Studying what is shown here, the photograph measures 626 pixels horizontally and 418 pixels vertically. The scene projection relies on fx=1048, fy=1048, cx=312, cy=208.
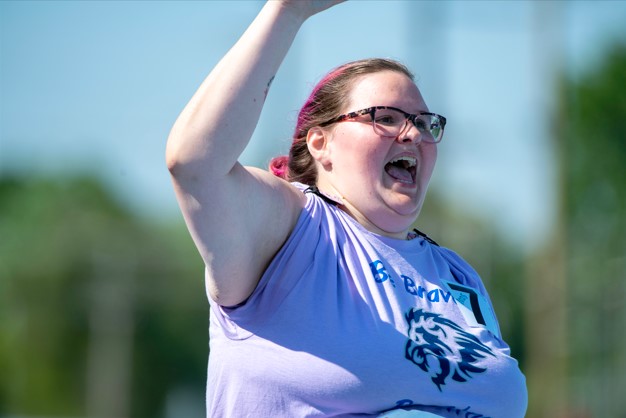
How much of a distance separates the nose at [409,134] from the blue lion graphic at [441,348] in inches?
20.0

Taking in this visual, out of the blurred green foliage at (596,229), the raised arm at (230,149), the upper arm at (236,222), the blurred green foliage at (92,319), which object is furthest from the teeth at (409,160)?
the blurred green foliage at (92,319)

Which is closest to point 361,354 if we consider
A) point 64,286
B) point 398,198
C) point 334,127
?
point 398,198

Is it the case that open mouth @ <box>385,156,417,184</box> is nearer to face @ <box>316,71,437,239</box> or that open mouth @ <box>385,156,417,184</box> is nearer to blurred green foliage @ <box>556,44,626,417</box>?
face @ <box>316,71,437,239</box>

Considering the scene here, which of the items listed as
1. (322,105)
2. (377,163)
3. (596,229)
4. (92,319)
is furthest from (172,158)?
(596,229)

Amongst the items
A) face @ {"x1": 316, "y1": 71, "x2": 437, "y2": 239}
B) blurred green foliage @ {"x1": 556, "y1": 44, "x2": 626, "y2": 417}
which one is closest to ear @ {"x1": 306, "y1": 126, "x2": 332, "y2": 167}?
face @ {"x1": 316, "y1": 71, "x2": 437, "y2": 239}

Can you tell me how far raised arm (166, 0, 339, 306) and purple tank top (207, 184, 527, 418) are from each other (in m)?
0.16

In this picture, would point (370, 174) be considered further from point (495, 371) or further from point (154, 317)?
point (154, 317)

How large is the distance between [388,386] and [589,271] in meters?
19.5

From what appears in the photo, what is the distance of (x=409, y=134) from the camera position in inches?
115

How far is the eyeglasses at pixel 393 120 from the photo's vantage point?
290cm

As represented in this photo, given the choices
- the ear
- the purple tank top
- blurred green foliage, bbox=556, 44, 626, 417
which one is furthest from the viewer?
blurred green foliage, bbox=556, 44, 626, 417

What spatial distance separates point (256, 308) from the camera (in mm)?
2605

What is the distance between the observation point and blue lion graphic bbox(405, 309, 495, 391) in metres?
2.60

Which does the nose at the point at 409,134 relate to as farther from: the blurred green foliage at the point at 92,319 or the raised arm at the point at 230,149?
the blurred green foliage at the point at 92,319
